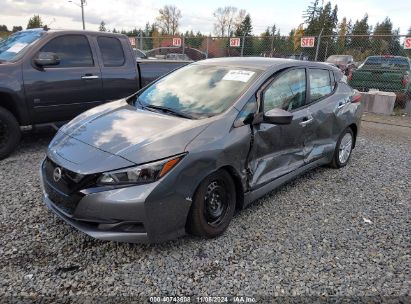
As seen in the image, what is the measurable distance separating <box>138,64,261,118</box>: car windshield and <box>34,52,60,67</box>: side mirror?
1.86 metres

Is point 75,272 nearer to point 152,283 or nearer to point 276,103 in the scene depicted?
point 152,283

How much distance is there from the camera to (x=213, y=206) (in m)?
3.30

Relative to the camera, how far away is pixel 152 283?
2.74 m

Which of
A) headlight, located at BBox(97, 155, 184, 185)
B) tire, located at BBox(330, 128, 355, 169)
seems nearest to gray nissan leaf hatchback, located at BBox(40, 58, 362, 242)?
headlight, located at BBox(97, 155, 184, 185)

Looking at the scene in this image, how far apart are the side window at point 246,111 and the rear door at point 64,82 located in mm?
3332

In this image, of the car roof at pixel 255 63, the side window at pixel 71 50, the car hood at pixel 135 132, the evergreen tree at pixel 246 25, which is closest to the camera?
the car hood at pixel 135 132

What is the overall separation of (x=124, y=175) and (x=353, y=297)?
194cm

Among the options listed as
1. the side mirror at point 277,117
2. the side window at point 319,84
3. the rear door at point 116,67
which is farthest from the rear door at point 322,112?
the rear door at point 116,67

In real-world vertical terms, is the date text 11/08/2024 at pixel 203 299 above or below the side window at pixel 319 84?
below

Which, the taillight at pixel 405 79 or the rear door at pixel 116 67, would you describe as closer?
the rear door at pixel 116 67

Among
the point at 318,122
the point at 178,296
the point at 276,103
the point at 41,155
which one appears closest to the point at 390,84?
the point at 318,122

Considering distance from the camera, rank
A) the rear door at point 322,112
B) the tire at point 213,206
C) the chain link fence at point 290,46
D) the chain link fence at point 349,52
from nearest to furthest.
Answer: the tire at point 213,206 → the rear door at point 322,112 → the chain link fence at point 349,52 → the chain link fence at point 290,46

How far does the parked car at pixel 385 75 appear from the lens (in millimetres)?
11461

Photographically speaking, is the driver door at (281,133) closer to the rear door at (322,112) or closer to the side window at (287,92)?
the side window at (287,92)
